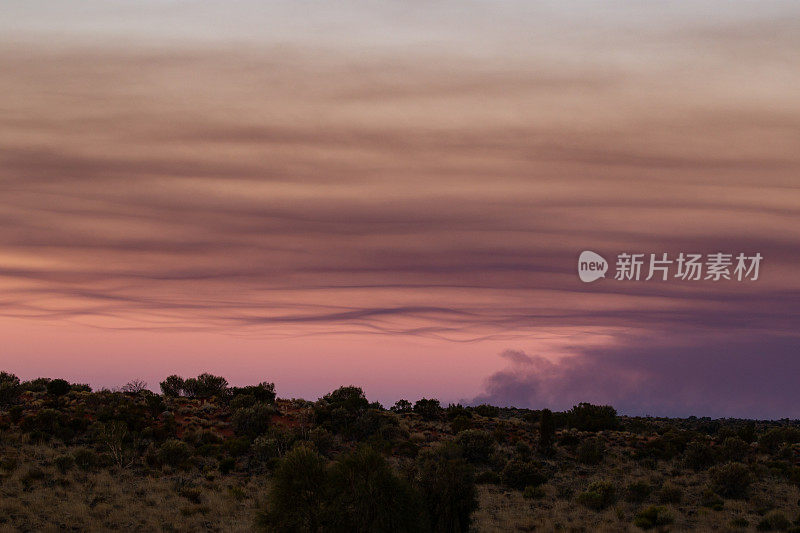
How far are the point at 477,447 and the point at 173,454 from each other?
876 inches

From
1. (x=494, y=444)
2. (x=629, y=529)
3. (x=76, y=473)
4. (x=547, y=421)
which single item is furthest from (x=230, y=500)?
(x=547, y=421)

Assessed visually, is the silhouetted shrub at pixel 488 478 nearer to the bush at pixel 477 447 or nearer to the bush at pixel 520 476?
the bush at pixel 520 476

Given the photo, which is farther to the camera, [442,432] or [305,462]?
[442,432]

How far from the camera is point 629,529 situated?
126ft

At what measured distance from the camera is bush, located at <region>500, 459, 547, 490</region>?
4900cm

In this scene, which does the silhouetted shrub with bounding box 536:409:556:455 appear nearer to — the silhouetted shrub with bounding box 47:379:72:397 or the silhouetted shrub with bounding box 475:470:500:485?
the silhouetted shrub with bounding box 475:470:500:485

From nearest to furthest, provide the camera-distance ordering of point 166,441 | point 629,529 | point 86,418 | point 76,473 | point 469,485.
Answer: point 469,485, point 629,529, point 76,473, point 166,441, point 86,418

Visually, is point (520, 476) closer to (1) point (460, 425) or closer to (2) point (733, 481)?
(2) point (733, 481)

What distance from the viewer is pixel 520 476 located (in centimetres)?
4916

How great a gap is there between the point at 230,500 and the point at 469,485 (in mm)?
15707

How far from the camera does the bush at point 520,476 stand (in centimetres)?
4900

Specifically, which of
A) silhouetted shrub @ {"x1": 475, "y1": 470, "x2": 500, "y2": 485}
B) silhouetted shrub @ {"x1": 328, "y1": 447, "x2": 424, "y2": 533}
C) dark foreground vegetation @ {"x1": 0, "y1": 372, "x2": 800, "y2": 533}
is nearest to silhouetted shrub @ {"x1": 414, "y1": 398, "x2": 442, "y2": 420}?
dark foreground vegetation @ {"x1": 0, "y1": 372, "x2": 800, "y2": 533}

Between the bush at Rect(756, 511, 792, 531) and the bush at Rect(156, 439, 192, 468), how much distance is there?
34.8 meters

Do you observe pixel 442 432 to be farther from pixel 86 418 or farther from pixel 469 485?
pixel 469 485
